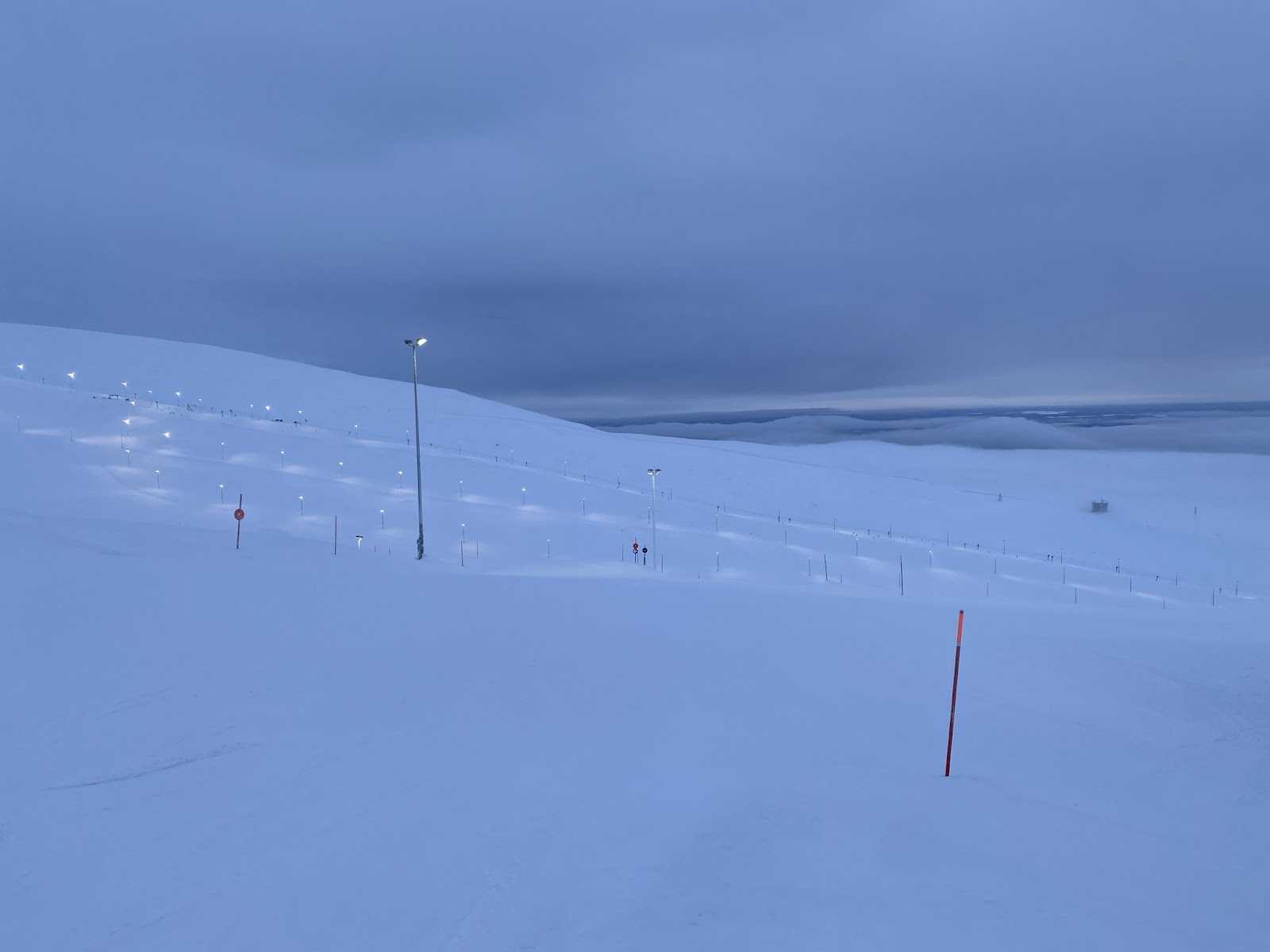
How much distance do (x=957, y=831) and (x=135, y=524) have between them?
18328mm

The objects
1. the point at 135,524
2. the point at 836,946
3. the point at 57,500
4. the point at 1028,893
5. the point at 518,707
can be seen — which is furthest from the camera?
the point at 57,500

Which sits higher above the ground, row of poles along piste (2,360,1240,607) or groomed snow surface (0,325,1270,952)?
groomed snow surface (0,325,1270,952)

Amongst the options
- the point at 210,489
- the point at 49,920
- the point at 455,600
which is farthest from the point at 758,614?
the point at 210,489

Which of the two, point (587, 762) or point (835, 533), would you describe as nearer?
point (587, 762)

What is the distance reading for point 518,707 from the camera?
368 inches

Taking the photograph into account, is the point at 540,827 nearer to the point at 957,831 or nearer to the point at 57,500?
the point at 957,831

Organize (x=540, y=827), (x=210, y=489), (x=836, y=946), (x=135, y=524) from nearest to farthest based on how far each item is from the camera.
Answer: (x=836, y=946) → (x=540, y=827) → (x=135, y=524) → (x=210, y=489)

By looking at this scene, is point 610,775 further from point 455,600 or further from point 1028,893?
point 455,600

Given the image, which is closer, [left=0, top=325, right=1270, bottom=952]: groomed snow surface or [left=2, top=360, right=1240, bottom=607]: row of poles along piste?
[left=0, top=325, right=1270, bottom=952]: groomed snow surface

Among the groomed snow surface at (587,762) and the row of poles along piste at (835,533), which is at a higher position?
the groomed snow surface at (587,762)

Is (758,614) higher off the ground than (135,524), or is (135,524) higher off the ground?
(135,524)

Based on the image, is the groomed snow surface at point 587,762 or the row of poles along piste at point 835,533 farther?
the row of poles along piste at point 835,533

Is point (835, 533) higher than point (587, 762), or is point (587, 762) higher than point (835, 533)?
point (587, 762)

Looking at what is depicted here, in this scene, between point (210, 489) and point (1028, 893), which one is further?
point (210, 489)
